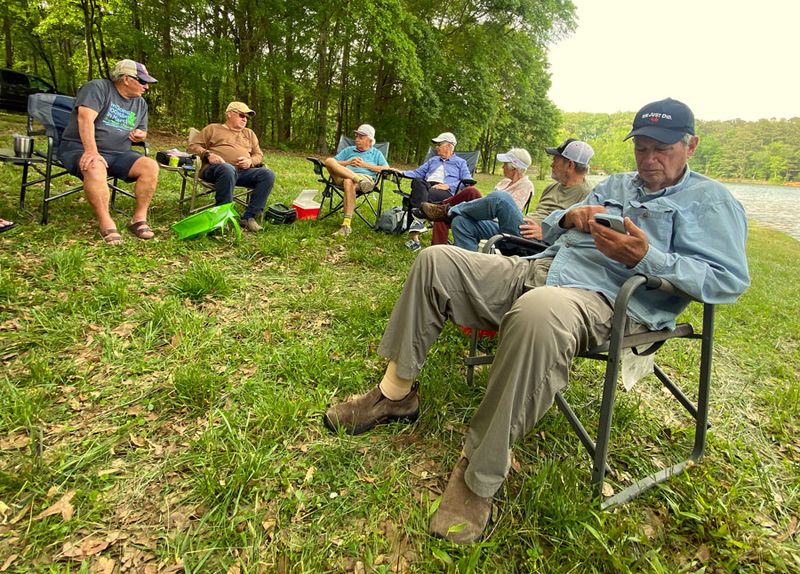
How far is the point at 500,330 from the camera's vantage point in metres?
1.51

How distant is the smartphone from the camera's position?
1570 millimetres

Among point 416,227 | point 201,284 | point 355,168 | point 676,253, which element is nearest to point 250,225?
point 201,284

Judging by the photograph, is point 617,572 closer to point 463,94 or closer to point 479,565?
point 479,565

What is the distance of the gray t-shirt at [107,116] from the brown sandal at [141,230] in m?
0.72

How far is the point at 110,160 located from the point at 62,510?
133 inches

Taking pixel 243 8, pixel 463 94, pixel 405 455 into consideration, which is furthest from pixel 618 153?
pixel 405 455

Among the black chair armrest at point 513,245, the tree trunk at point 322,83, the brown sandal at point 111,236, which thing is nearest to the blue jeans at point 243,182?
the brown sandal at point 111,236

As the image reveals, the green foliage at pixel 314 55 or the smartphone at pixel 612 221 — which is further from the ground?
the green foliage at pixel 314 55

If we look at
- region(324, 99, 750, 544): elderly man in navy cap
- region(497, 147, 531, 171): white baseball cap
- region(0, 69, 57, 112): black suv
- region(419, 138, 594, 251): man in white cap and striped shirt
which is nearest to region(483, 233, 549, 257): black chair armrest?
region(324, 99, 750, 544): elderly man in navy cap

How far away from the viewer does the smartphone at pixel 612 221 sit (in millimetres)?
1570

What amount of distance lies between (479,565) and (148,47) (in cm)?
1574

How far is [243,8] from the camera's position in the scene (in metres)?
13.9

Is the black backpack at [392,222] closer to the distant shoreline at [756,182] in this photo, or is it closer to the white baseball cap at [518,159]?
the white baseball cap at [518,159]

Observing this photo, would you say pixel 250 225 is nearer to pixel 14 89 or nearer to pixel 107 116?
pixel 107 116
